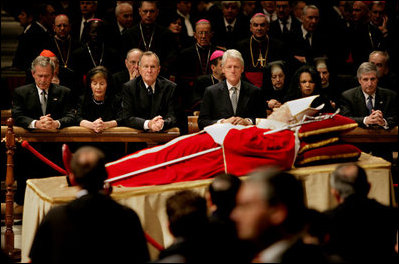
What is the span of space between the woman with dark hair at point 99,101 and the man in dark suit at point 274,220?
4.03 metres

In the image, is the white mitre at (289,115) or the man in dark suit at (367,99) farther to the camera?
the man in dark suit at (367,99)

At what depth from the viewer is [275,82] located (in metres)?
8.23

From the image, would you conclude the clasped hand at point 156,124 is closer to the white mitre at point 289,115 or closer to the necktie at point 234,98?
the necktie at point 234,98

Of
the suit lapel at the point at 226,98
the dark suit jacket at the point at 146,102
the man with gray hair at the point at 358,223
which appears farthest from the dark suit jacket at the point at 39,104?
the man with gray hair at the point at 358,223

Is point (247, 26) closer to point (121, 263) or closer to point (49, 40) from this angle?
point (49, 40)

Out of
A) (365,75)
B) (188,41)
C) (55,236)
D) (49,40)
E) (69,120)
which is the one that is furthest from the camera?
(188,41)

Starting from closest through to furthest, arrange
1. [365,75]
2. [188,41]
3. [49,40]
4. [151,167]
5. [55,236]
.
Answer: [55,236]
[151,167]
[365,75]
[49,40]
[188,41]

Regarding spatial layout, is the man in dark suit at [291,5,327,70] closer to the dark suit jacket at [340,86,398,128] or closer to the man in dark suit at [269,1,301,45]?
the man in dark suit at [269,1,301,45]

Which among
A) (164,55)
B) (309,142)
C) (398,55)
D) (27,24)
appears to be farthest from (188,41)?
(309,142)

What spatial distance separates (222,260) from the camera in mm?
3170

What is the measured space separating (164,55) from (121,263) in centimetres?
569

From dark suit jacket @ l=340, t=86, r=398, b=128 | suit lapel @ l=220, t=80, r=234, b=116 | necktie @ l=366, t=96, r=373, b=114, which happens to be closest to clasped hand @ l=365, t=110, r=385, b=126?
dark suit jacket @ l=340, t=86, r=398, b=128

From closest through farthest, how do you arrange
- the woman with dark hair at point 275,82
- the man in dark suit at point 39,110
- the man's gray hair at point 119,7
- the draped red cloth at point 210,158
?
1. the draped red cloth at point 210,158
2. the man in dark suit at point 39,110
3. the woman with dark hair at point 275,82
4. the man's gray hair at point 119,7

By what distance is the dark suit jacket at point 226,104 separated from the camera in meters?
6.79
